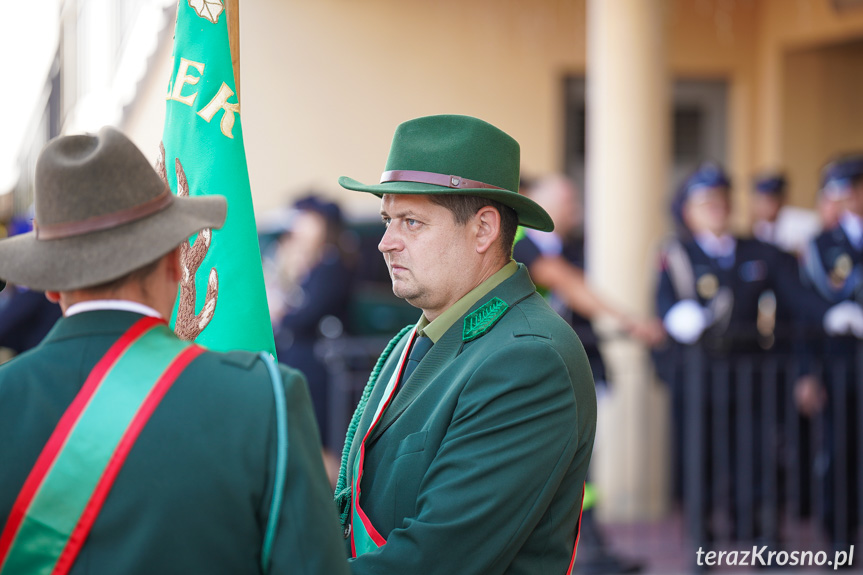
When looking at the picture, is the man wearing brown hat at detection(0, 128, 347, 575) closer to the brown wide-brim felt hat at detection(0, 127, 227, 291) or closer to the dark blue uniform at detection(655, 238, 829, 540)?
the brown wide-brim felt hat at detection(0, 127, 227, 291)

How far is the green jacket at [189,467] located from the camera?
1714 millimetres

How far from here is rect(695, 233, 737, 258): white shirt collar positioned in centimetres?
623

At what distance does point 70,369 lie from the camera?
5.84 feet

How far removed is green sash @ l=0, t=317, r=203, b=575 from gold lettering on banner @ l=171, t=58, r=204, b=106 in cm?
111

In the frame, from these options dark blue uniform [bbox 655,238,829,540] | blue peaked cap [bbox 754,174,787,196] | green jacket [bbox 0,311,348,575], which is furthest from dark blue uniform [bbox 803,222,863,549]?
green jacket [bbox 0,311,348,575]

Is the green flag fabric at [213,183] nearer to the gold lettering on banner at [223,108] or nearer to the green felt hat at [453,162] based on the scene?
the gold lettering on banner at [223,108]

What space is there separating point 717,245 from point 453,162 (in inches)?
160

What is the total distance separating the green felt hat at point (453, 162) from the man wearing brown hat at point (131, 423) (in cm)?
76

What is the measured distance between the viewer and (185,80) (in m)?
2.69

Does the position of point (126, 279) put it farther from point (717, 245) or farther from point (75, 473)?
point (717, 245)

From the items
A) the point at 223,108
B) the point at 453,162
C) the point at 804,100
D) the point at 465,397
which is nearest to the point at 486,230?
the point at 453,162

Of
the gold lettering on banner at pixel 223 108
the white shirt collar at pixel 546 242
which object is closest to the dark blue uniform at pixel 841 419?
the white shirt collar at pixel 546 242

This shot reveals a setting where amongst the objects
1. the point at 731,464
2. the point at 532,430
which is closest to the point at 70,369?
the point at 532,430

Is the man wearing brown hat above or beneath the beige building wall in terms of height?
beneath
